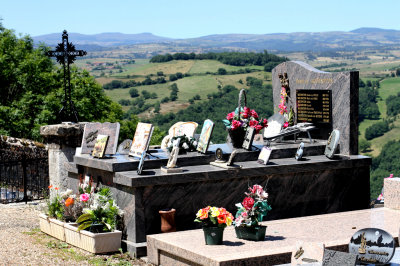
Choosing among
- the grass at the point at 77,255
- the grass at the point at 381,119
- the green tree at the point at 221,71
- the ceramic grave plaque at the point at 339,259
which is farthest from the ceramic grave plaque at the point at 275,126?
the green tree at the point at 221,71

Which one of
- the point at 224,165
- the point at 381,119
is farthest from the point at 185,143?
the point at 381,119

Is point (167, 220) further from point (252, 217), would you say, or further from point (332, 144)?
point (332, 144)

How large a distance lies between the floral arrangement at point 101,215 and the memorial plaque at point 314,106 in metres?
5.83

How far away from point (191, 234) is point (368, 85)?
95.8 meters

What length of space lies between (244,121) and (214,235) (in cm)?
453

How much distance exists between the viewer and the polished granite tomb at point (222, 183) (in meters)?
10.5

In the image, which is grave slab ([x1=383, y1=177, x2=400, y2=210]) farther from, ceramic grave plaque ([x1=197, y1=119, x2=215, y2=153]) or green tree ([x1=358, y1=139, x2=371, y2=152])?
green tree ([x1=358, y1=139, x2=371, y2=152])

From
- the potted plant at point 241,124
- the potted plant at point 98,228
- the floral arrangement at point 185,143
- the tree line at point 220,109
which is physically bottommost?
the tree line at point 220,109

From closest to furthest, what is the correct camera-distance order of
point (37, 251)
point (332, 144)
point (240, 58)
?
point (37, 251) < point (332, 144) < point (240, 58)

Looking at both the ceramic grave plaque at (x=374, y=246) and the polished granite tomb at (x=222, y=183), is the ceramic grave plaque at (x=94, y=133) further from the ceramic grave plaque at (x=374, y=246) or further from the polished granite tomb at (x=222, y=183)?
the ceramic grave plaque at (x=374, y=246)

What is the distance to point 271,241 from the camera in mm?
9383

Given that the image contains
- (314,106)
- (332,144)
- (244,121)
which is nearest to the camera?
(332,144)

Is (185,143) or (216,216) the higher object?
(185,143)

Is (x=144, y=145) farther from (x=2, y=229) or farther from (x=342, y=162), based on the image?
(x=342, y=162)
